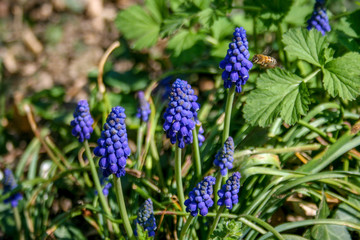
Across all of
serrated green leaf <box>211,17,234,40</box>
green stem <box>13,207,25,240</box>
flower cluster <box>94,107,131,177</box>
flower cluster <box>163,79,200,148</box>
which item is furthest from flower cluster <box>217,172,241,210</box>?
serrated green leaf <box>211,17,234,40</box>

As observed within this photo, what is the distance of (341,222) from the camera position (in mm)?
2607

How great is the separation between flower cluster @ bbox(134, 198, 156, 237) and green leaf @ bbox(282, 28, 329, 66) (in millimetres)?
1439

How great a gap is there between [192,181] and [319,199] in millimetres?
930

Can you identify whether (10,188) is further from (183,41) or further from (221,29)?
(221,29)

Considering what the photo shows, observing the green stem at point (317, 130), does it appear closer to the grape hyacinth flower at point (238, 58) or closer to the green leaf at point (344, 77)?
the green leaf at point (344, 77)

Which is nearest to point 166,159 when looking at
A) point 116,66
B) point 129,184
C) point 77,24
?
point 129,184

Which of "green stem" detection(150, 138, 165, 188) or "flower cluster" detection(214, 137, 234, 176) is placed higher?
"flower cluster" detection(214, 137, 234, 176)

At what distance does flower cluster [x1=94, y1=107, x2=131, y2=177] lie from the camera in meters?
Answer: 2.05

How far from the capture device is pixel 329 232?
105 inches

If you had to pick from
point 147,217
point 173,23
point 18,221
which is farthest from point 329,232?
point 18,221

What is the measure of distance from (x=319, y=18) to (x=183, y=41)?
1.22 meters

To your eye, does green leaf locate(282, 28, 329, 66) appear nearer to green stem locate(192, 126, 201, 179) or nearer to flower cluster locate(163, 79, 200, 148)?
green stem locate(192, 126, 201, 179)

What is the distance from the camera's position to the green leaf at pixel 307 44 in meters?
2.81

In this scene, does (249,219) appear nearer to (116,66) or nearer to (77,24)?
(116,66)
